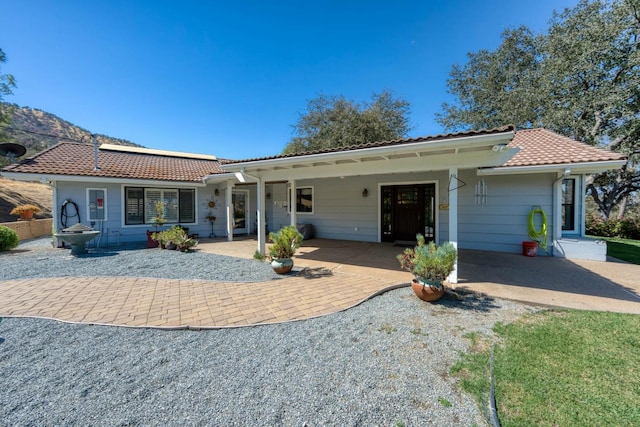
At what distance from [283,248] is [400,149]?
10.7 feet

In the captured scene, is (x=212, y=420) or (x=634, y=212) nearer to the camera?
(x=212, y=420)

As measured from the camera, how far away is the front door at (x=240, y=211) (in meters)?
13.0

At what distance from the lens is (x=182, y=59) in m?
11.3

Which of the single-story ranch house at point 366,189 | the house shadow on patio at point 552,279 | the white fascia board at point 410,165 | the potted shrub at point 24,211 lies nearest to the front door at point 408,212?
the single-story ranch house at point 366,189

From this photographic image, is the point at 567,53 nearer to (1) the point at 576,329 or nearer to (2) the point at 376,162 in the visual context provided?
(2) the point at 376,162

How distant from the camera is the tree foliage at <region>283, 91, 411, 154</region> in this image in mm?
18219

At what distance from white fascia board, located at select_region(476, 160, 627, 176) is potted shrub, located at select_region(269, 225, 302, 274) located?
5976 mm

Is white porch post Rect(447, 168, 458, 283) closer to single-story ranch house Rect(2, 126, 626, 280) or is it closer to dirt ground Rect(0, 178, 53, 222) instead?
single-story ranch house Rect(2, 126, 626, 280)

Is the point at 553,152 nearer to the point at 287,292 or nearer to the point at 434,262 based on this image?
the point at 434,262

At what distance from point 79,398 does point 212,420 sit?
1.26 metres

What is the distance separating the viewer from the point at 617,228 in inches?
515

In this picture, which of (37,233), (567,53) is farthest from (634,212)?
(37,233)

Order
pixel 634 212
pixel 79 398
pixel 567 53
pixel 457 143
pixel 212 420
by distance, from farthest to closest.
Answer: pixel 634 212, pixel 567 53, pixel 457 143, pixel 79 398, pixel 212 420

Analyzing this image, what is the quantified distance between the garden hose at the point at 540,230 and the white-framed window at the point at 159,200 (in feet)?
42.4
